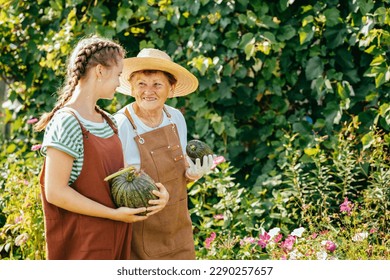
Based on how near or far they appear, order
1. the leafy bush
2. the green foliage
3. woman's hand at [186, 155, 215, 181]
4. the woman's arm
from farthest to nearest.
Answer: the green foliage, the leafy bush, woman's hand at [186, 155, 215, 181], the woman's arm

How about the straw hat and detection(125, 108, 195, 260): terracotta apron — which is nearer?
detection(125, 108, 195, 260): terracotta apron

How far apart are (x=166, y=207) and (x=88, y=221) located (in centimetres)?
54

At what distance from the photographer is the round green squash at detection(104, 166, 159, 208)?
2389mm

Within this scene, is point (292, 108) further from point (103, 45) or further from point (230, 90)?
point (103, 45)

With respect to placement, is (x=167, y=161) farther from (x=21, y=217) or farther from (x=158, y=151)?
(x=21, y=217)

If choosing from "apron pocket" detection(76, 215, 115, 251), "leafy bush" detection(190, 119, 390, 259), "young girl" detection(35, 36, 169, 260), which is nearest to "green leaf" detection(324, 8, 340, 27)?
"leafy bush" detection(190, 119, 390, 259)

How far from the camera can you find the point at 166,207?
9.40ft

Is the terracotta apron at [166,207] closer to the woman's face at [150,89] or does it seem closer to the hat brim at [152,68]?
the woman's face at [150,89]

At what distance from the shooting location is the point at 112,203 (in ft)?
8.00

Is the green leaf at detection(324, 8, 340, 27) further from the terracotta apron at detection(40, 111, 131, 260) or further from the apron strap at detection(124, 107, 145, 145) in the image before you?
the terracotta apron at detection(40, 111, 131, 260)

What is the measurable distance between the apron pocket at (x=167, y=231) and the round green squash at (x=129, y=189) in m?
0.40

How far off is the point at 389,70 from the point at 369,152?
0.50 metres

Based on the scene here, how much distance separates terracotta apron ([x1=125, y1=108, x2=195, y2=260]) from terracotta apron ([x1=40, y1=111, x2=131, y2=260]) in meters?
0.35

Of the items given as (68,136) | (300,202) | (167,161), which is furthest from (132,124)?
(300,202)
